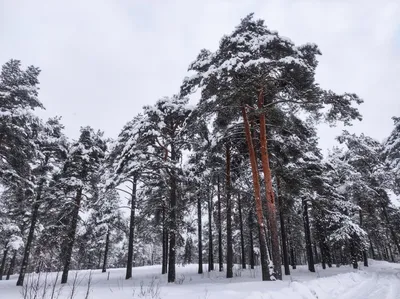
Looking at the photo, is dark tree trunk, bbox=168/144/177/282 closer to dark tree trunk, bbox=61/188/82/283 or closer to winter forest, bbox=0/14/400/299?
winter forest, bbox=0/14/400/299

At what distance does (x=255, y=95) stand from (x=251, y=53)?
1736mm

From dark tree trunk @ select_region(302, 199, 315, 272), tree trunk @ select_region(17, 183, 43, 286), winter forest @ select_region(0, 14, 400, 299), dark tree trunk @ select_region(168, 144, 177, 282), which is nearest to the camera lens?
winter forest @ select_region(0, 14, 400, 299)

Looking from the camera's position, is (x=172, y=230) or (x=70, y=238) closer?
(x=172, y=230)

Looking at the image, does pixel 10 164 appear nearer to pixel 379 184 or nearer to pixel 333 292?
pixel 333 292

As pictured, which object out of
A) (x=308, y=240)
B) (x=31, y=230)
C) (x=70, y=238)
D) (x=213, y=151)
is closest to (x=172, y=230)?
(x=213, y=151)

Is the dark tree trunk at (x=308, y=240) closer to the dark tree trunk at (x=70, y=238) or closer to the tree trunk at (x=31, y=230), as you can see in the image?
the dark tree trunk at (x=70, y=238)

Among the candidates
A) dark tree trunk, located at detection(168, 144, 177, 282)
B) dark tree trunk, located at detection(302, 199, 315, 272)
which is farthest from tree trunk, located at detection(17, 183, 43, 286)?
dark tree trunk, located at detection(302, 199, 315, 272)

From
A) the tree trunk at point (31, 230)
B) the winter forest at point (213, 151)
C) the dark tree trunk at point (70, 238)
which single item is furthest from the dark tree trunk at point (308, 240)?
the tree trunk at point (31, 230)

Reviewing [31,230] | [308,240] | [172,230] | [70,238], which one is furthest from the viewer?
[308,240]

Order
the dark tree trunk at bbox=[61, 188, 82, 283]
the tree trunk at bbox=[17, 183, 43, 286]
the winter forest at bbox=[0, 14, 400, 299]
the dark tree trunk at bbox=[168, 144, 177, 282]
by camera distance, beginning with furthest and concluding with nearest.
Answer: the tree trunk at bbox=[17, 183, 43, 286]
the dark tree trunk at bbox=[61, 188, 82, 283]
the dark tree trunk at bbox=[168, 144, 177, 282]
the winter forest at bbox=[0, 14, 400, 299]

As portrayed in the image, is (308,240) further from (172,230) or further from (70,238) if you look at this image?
(70,238)

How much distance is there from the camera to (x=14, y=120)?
447 inches

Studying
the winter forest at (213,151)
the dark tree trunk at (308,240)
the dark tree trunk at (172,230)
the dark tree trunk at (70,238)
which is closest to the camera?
the winter forest at (213,151)

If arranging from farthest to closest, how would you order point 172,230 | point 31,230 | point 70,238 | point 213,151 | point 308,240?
point 308,240 → point 31,230 → point 70,238 → point 213,151 → point 172,230
